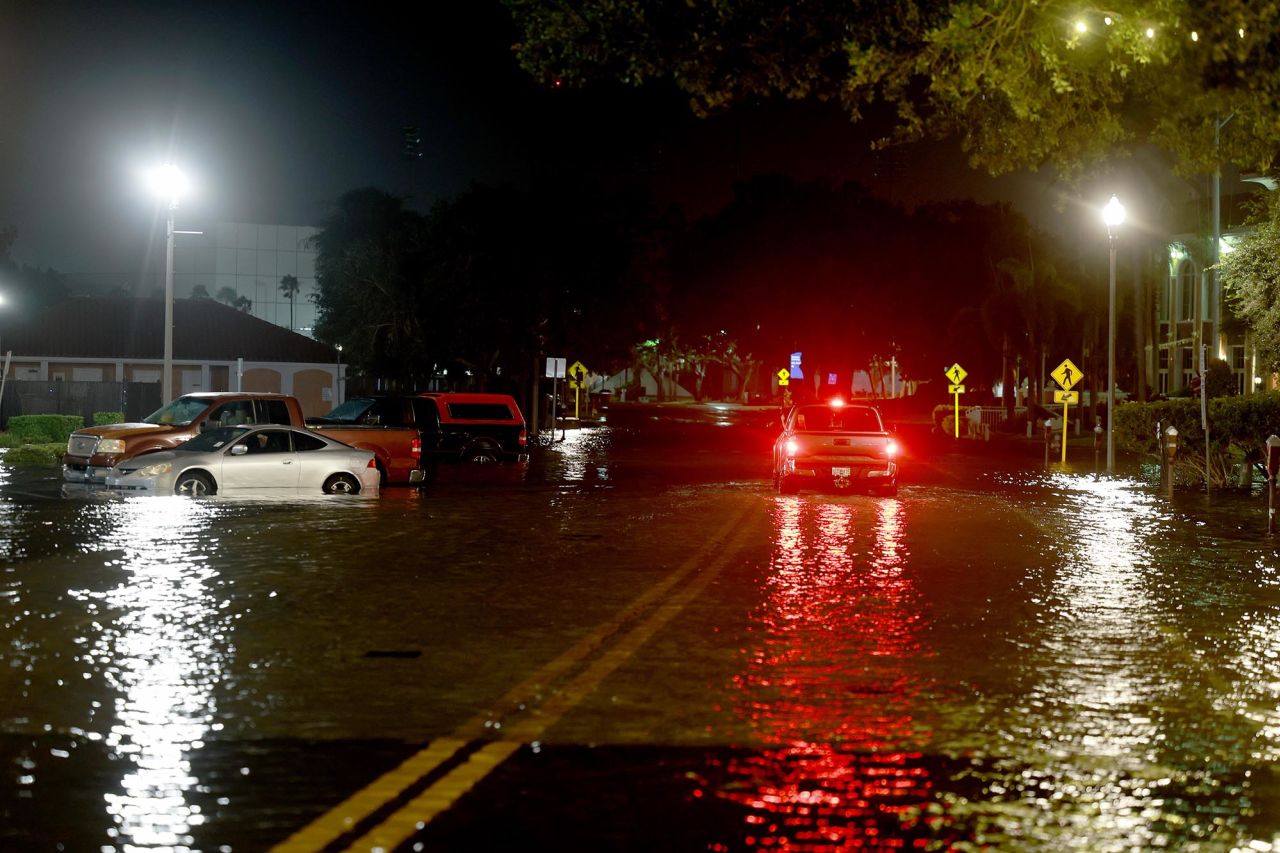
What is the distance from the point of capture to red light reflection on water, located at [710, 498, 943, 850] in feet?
19.2

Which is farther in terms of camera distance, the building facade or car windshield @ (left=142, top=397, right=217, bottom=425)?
the building facade

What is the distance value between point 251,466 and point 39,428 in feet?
59.7

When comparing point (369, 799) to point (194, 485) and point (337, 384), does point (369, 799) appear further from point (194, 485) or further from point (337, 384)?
point (337, 384)

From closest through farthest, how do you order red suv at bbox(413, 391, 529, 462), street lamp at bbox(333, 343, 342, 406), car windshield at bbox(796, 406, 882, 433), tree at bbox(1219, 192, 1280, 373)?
car windshield at bbox(796, 406, 882, 433) < red suv at bbox(413, 391, 529, 462) < tree at bbox(1219, 192, 1280, 373) < street lamp at bbox(333, 343, 342, 406)

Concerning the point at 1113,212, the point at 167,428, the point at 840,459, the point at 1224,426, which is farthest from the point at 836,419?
the point at 167,428

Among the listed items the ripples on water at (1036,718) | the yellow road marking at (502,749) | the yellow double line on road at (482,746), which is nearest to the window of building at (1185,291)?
the ripples on water at (1036,718)

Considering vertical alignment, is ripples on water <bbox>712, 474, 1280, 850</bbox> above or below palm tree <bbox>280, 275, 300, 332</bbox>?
below

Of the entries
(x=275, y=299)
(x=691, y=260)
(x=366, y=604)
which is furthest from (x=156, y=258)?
(x=366, y=604)

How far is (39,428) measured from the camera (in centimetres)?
3828

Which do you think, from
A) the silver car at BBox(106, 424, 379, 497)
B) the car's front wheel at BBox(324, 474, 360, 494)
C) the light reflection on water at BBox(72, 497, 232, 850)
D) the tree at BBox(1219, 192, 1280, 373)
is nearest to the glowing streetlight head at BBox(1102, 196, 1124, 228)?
the tree at BBox(1219, 192, 1280, 373)

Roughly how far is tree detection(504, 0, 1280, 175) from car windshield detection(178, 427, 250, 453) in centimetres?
812

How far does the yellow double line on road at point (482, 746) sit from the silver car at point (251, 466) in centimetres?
1175

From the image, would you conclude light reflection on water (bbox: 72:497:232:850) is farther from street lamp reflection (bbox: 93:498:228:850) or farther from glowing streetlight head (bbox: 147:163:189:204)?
glowing streetlight head (bbox: 147:163:189:204)

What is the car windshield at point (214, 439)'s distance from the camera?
897 inches
